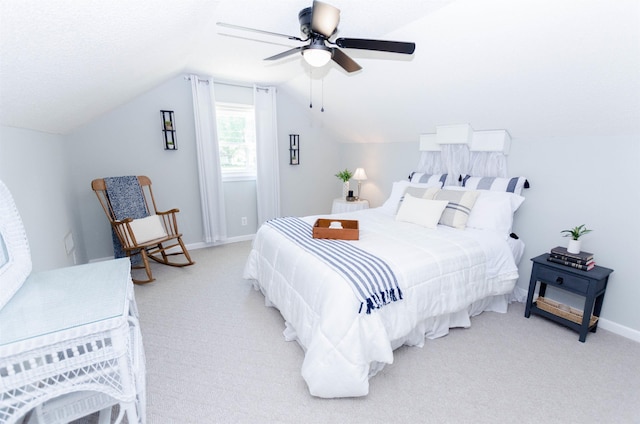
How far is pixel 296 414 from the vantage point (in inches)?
61.4

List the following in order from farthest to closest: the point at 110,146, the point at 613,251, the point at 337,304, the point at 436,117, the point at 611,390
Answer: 1. the point at 110,146
2. the point at 436,117
3. the point at 613,251
4. the point at 611,390
5. the point at 337,304

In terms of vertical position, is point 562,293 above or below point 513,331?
above

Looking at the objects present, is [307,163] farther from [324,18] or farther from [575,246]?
[575,246]

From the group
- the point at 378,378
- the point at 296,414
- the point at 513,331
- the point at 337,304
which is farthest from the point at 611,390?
the point at 296,414

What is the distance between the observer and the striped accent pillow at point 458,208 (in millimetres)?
2641

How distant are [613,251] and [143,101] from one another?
4.80m

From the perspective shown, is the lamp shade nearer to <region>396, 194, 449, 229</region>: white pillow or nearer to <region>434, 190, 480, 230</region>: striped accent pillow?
<region>396, 194, 449, 229</region>: white pillow

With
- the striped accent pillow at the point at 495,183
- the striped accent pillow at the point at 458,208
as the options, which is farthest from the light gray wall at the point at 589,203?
the striped accent pillow at the point at 458,208

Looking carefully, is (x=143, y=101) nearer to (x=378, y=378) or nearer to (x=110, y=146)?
(x=110, y=146)

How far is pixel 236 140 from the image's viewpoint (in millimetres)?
4258

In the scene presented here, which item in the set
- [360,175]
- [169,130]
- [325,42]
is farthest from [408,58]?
[169,130]

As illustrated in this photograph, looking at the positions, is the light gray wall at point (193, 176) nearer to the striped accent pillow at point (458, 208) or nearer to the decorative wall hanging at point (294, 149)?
the decorative wall hanging at point (294, 149)

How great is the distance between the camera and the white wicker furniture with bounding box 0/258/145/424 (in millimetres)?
971

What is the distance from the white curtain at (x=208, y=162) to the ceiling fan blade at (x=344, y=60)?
2.30 meters
